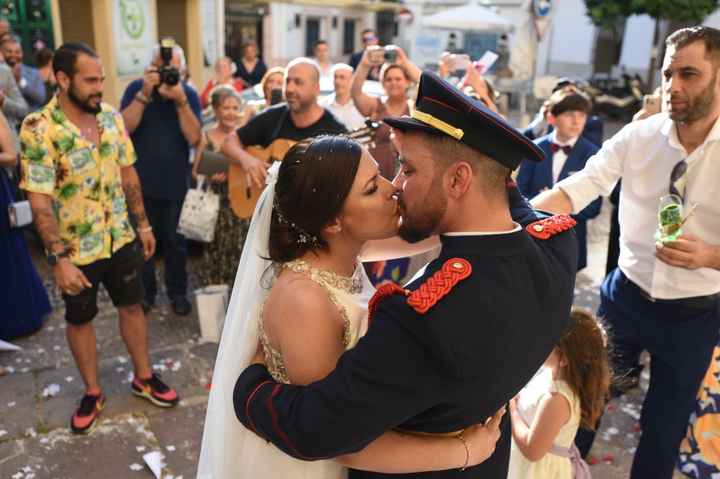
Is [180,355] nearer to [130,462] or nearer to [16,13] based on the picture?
[130,462]

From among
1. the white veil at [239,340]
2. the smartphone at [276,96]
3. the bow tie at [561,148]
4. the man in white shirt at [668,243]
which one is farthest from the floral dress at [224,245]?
the white veil at [239,340]

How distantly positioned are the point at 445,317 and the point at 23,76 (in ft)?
21.6

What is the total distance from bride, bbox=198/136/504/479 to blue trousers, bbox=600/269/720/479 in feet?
4.64

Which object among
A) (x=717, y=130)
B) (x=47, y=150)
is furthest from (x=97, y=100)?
(x=717, y=130)

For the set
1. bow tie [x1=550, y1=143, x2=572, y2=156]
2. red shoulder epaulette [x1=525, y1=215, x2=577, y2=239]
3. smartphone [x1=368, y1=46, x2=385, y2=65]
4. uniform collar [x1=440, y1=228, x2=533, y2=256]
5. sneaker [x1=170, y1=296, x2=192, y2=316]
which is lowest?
sneaker [x1=170, y1=296, x2=192, y2=316]

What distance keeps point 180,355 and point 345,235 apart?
9.75 ft

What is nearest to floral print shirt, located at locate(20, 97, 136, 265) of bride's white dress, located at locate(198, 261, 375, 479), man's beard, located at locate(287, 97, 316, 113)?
man's beard, located at locate(287, 97, 316, 113)

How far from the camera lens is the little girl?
2.27 m

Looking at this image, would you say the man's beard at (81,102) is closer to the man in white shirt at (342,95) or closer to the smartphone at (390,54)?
the smartphone at (390,54)

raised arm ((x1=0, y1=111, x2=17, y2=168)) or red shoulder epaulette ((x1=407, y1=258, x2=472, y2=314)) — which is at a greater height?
red shoulder epaulette ((x1=407, y1=258, x2=472, y2=314))

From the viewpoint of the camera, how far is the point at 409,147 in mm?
1443

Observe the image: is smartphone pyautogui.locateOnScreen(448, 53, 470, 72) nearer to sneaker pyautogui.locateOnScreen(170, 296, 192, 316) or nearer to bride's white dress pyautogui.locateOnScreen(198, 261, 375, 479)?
sneaker pyautogui.locateOnScreen(170, 296, 192, 316)

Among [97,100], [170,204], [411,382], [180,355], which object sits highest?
[97,100]

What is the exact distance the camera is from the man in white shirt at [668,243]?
246 centimetres
